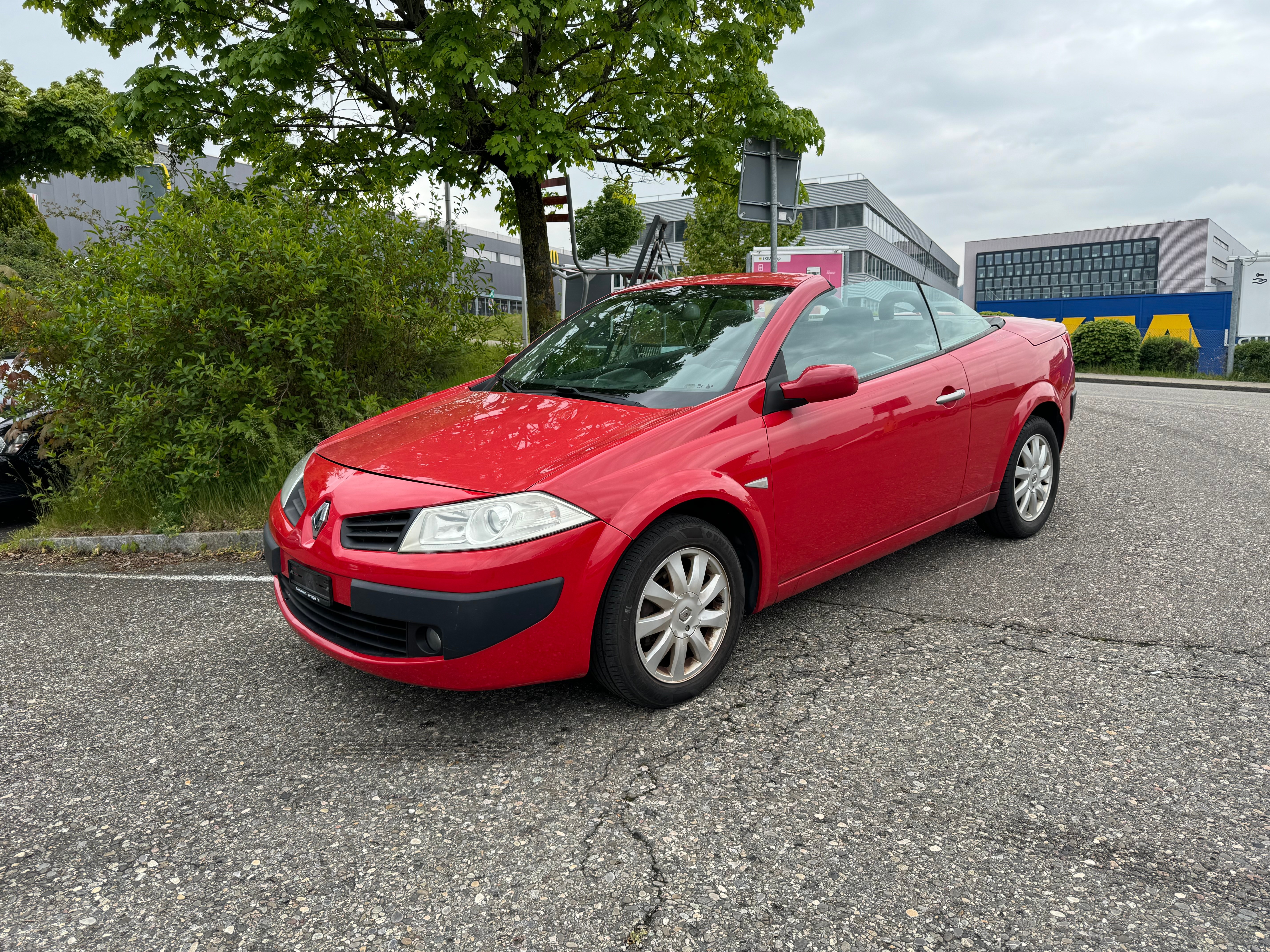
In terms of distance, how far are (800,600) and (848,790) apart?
161 centimetres

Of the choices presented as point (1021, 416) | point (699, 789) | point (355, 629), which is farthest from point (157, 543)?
point (1021, 416)

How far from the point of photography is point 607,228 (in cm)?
4353

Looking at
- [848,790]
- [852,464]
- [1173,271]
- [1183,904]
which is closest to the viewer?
[1183,904]

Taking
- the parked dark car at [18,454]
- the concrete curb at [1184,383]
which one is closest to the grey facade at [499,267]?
the parked dark car at [18,454]

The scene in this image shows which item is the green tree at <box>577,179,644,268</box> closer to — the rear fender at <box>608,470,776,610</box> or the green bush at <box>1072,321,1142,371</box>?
the green bush at <box>1072,321,1142,371</box>

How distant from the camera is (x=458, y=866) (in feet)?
7.38

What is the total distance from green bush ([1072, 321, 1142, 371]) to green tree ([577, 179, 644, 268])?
24456 millimetres

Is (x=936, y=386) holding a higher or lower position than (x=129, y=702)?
higher

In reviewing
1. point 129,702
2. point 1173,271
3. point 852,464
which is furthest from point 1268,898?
point 1173,271

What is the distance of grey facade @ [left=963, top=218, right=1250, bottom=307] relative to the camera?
9125cm

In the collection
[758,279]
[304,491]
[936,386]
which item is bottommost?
[304,491]

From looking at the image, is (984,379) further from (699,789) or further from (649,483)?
(699,789)

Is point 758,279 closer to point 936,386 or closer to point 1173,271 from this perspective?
point 936,386

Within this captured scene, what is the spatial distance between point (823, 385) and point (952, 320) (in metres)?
1.57
